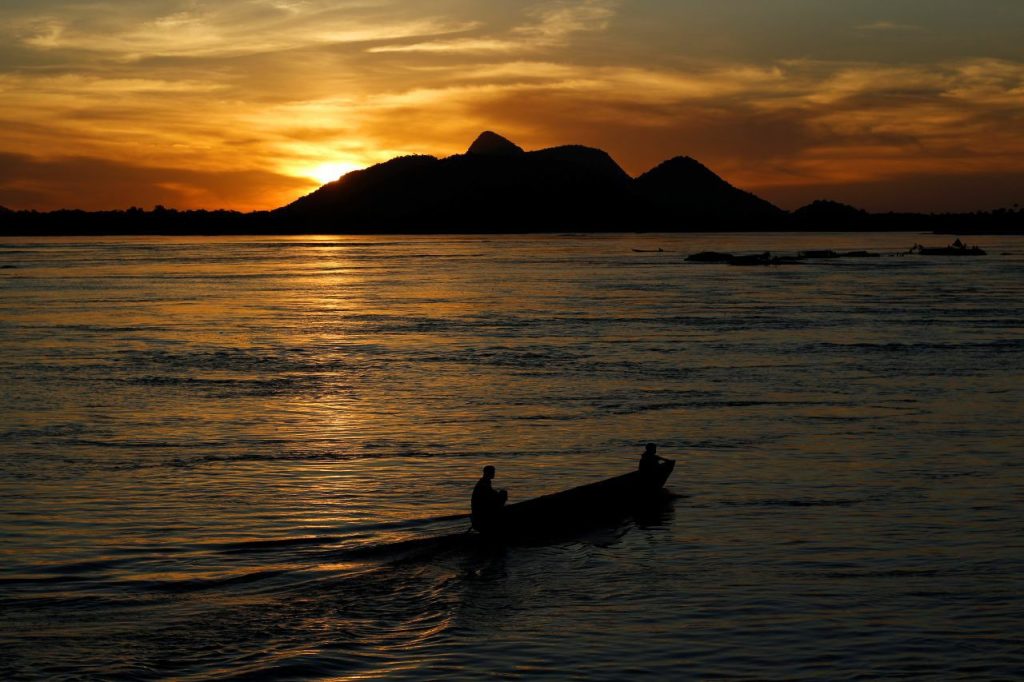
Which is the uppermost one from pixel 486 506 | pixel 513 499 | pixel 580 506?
pixel 486 506

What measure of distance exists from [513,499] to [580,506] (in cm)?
308

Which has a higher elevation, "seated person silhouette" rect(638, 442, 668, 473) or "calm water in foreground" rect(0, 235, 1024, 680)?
"seated person silhouette" rect(638, 442, 668, 473)

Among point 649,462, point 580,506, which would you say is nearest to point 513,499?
point 580,506

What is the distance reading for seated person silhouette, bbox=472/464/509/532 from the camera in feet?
Result: 89.9

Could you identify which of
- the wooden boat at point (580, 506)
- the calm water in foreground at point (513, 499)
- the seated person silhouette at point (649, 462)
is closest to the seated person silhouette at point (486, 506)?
the wooden boat at point (580, 506)

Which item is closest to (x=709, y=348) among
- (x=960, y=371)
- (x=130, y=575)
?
(x=960, y=371)

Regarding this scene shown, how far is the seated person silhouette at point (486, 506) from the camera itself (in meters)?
27.4

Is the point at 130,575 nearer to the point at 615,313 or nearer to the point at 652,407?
the point at 652,407

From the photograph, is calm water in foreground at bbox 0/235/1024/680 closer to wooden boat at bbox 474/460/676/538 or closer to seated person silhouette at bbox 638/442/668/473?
wooden boat at bbox 474/460/676/538

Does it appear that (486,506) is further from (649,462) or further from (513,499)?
(649,462)

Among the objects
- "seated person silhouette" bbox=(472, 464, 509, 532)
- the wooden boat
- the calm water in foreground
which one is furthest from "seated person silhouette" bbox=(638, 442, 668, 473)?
"seated person silhouette" bbox=(472, 464, 509, 532)

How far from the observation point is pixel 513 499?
107 ft

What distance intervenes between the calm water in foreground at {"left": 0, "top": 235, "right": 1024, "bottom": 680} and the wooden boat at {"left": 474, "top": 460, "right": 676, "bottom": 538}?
75cm

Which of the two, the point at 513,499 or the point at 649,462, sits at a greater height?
the point at 649,462
